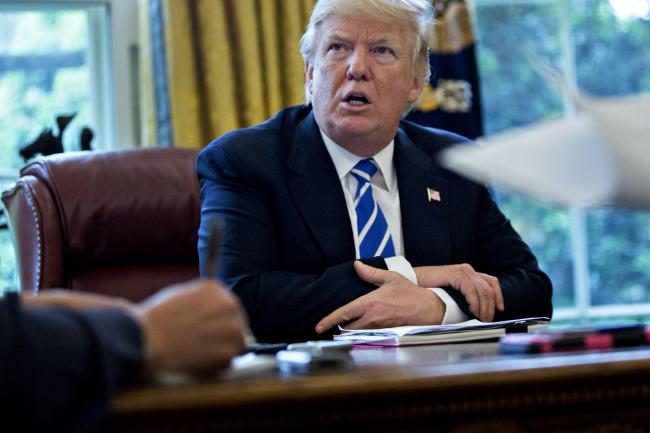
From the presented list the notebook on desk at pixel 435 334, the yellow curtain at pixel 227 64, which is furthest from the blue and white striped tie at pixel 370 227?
the yellow curtain at pixel 227 64

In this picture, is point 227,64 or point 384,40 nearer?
point 384,40

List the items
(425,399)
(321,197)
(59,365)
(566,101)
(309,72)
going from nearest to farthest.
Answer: (59,365)
(425,399)
(321,197)
(309,72)
(566,101)

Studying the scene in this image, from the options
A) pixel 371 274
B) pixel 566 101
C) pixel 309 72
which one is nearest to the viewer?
pixel 371 274

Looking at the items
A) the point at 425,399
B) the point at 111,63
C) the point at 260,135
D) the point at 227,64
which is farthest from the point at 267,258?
the point at 111,63

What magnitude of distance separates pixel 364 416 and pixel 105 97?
2.76 meters

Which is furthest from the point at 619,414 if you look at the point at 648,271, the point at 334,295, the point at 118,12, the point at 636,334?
the point at 648,271

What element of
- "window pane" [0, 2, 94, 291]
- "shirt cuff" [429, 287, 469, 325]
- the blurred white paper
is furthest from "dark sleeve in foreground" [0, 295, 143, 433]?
"window pane" [0, 2, 94, 291]

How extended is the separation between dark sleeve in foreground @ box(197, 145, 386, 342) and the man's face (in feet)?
0.84

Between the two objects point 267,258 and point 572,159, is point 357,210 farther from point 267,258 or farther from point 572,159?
point 572,159

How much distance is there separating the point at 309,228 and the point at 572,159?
125 centimetres

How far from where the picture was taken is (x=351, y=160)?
2449mm

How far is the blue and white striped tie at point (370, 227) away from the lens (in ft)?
7.60

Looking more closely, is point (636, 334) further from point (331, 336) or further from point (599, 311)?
point (599, 311)

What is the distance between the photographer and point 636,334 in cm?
136
